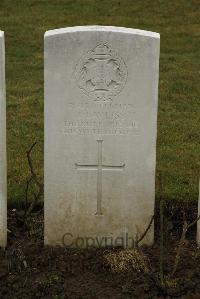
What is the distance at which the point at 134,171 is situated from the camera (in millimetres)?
5062

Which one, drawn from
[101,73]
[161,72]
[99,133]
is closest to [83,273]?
[99,133]

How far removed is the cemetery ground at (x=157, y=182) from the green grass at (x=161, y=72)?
0.01m

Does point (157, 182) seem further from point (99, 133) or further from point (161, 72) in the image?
point (161, 72)

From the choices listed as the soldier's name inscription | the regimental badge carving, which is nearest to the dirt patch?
the soldier's name inscription

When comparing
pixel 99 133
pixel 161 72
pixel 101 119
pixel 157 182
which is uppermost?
pixel 161 72

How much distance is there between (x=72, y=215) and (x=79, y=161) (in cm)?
42

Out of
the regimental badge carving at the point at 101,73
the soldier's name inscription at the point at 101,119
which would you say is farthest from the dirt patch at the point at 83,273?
the regimental badge carving at the point at 101,73

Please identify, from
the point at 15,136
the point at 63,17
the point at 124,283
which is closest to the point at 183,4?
the point at 63,17

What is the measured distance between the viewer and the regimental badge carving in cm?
487

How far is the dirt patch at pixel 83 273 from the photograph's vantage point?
4492mm

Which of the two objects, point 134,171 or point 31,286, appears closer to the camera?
point 31,286

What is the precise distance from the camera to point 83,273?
4777 mm

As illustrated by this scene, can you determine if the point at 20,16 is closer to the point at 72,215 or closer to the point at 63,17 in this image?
the point at 63,17

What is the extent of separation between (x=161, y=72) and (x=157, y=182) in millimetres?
4626
